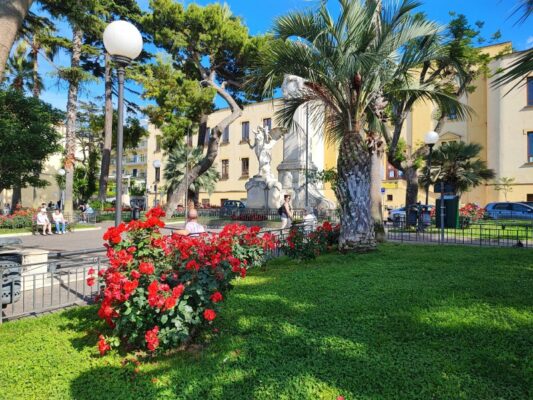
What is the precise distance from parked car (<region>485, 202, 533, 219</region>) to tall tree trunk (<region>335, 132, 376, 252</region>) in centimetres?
1846

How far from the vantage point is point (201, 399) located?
2.69 metres

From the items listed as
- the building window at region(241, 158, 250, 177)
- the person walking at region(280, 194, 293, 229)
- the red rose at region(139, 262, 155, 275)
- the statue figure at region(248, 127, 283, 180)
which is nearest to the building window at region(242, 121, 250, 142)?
the building window at region(241, 158, 250, 177)

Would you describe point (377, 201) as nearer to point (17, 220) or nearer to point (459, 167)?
point (459, 167)

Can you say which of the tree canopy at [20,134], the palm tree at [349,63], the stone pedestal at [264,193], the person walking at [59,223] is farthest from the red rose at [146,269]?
the person walking at [59,223]

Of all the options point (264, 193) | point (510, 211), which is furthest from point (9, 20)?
point (510, 211)

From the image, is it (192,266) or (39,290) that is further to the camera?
(39,290)

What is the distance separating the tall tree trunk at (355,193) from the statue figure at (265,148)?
11036mm

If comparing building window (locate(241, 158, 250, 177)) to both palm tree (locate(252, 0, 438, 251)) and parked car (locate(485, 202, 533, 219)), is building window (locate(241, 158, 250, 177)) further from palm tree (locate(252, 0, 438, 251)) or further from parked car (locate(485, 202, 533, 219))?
palm tree (locate(252, 0, 438, 251))

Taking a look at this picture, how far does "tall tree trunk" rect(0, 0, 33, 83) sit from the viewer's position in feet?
15.5

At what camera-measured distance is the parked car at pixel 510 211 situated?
71.3 feet

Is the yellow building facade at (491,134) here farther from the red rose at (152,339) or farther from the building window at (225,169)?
the red rose at (152,339)

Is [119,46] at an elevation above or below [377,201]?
above

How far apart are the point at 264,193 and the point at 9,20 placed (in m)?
14.6

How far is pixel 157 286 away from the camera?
3115mm
